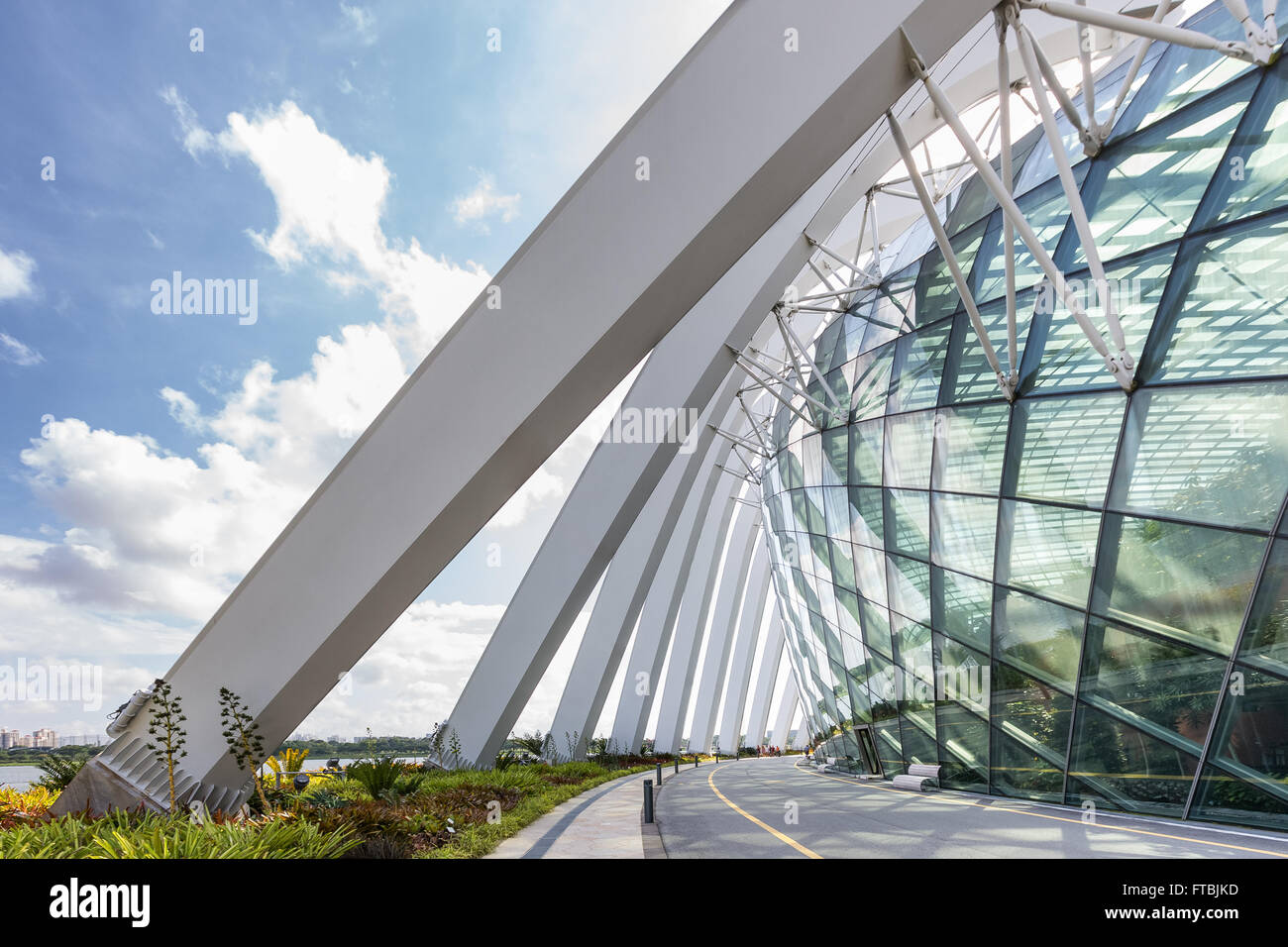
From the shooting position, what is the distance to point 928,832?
9500 millimetres

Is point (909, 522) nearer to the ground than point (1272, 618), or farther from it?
farther from it

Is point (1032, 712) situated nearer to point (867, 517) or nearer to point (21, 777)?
point (867, 517)

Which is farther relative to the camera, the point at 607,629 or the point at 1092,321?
the point at 607,629

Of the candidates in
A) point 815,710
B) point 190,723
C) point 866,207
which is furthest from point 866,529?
point 190,723

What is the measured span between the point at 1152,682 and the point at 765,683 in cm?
4878

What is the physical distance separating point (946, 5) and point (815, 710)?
25.6 m

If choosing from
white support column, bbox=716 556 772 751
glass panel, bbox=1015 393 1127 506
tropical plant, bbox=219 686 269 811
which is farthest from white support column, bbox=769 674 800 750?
tropical plant, bbox=219 686 269 811

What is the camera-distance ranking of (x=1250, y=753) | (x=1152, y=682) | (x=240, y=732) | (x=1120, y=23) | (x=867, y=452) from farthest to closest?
(x=867, y=452) < (x=1152, y=682) < (x=1250, y=753) < (x=1120, y=23) < (x=240, y=732)

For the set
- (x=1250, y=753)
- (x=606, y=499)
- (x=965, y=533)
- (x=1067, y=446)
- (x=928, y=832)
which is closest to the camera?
(x=1250, y=753)

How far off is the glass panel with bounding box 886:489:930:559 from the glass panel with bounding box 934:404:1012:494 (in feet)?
2.87

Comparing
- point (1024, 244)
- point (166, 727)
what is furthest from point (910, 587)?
point (166, 727)

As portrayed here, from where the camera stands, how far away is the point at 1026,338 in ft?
42.1

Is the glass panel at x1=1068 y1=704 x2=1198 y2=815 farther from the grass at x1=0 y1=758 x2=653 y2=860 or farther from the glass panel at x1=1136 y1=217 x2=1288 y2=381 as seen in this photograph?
the grass at x1=0 y1=758 x2=653 y2=860

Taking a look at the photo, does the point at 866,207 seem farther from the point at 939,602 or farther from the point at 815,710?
the point at 815,710
